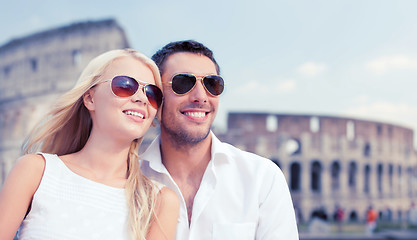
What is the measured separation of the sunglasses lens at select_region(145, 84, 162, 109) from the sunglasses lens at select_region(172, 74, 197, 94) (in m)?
0.31

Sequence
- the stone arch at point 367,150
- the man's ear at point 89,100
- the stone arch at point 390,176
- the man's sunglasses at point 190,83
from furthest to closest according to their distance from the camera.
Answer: the stone arch at point 390,176, the stone arch at point 367,150, the man's sunglasses at point 190,83, the man's ear at point 89,100

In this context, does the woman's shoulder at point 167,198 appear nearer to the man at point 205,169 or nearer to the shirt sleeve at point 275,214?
the man at point 205,169

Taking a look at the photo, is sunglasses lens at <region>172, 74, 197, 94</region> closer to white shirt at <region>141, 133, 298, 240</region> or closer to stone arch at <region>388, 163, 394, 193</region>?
white shirt at <region>141, 133, 298, 240</region>

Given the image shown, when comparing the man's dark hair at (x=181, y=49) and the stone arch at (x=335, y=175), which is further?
the stone arch at (x=335, y=175)

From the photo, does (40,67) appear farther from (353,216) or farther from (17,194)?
(17,194)

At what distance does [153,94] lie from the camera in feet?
7.05

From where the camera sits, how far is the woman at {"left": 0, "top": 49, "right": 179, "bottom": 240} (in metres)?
1.76

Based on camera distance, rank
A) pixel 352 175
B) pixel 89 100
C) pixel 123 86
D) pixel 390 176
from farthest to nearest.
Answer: pixel 390 176 < pixel 352 175 < pixel 89 100 < pixel 123 86

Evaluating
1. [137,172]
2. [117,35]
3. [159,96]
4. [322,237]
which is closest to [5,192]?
[137,172]

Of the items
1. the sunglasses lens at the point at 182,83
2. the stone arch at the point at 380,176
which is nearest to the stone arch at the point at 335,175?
the stone arch at the point at 380,176

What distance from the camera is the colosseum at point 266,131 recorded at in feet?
81.0

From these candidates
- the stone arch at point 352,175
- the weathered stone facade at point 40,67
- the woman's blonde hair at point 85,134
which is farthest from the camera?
the stone arch at point 352,175

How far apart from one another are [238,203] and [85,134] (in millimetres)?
1107

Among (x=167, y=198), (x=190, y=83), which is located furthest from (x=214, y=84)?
(x=167, y=198)
